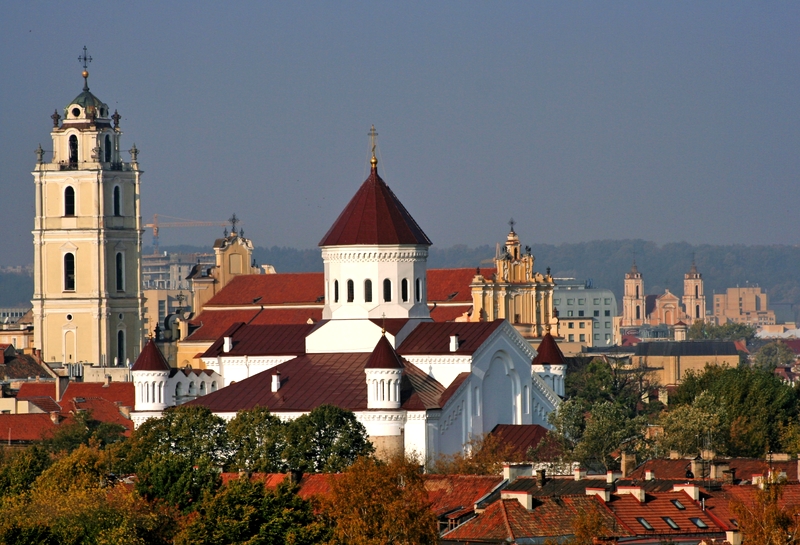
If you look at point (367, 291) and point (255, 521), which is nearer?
point (255, 521)

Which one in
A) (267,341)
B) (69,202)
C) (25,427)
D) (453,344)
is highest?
(69,202)

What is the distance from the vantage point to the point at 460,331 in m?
75.4

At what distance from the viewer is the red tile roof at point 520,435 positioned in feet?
234

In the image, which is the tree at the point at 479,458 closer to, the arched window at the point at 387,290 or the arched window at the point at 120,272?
the arched window at the point at 387,290

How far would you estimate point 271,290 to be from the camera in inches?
4392

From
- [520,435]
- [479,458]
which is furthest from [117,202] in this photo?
[479,458]

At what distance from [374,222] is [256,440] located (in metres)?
14.1

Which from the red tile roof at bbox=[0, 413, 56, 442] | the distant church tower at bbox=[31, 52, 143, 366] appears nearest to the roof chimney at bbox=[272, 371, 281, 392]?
the red tile roof at bbox=[0, 413, 56, 442]

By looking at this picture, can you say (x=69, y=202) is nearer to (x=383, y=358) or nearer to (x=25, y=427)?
(x=25, y=427)

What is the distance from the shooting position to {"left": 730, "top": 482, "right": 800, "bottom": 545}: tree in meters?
40.7

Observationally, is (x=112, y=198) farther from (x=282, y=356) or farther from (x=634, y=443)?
(x=634, y=443)

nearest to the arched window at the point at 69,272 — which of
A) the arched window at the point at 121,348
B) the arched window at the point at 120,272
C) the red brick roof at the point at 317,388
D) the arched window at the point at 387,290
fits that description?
the arched window at the point at 120,272

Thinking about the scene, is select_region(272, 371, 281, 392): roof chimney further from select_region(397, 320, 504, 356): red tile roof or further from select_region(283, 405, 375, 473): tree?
select_region(283, 405, 375, 473): tree

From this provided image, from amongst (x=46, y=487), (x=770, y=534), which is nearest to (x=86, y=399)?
(x=46, y=487)
